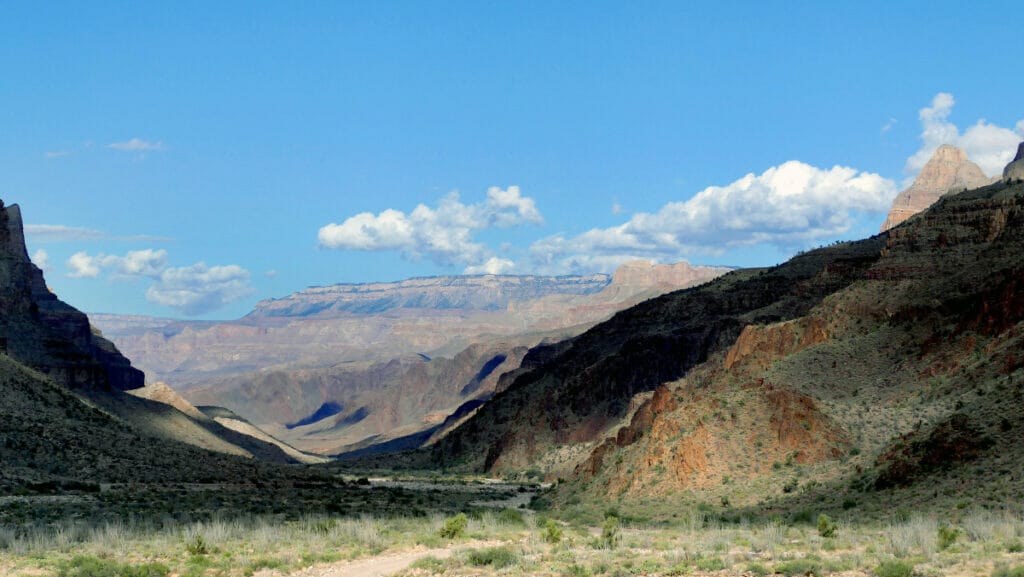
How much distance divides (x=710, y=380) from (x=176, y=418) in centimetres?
9319

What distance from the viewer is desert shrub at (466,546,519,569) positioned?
109ft

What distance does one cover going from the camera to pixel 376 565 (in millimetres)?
35000

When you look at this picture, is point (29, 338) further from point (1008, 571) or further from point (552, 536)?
point (1008, 571)

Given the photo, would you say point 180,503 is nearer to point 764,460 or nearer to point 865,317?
point 764,460

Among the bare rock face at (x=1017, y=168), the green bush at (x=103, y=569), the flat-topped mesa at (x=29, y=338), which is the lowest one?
the green bush at (x=103, y=569)

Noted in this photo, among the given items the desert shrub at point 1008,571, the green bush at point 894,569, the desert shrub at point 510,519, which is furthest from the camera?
the desert shrub at point 510,519

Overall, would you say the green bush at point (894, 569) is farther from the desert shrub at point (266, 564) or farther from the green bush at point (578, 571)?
the desert shrub at point (266, 564)

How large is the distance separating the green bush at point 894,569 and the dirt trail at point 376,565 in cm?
1221

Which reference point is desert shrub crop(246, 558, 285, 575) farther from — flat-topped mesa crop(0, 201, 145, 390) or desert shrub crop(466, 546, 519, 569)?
flat-topped mesa crop(0, 201, 145, 390)

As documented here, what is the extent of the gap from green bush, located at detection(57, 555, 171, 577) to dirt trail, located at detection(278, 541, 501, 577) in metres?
2.66

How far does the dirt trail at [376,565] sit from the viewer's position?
33875mm

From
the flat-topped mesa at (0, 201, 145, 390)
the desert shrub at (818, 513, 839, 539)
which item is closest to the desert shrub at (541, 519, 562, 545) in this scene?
the desert shrub at (818, 513, 839, 539)

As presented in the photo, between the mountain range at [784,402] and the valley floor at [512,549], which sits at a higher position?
the mountain range at [784,402]

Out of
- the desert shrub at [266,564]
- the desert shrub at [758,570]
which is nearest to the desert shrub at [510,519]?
the desert shrub at [266,564]
